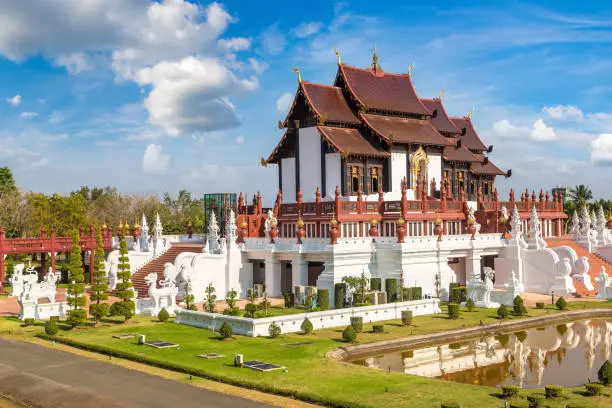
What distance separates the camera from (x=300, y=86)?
176ft

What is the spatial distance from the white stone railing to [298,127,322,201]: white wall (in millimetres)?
18275

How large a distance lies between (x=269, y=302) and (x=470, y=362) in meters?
15.7

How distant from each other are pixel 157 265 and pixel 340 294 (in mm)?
14298

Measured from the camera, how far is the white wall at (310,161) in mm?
53281

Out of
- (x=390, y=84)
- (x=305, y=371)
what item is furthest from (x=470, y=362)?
(x=390, y=84)

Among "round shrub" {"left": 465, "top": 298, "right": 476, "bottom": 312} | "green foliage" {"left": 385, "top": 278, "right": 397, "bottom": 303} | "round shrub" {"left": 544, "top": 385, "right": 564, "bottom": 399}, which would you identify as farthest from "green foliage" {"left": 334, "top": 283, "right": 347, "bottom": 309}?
"round shrub" {"left": 544, "top": 385, "right": 564, "bottom": 399}

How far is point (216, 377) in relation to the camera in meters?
22.6

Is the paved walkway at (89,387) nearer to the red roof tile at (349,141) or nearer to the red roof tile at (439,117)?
the red roof tile at (349,141)

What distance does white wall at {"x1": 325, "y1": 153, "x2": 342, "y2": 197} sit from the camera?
5234 centimetres

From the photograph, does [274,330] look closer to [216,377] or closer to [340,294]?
[216,377]

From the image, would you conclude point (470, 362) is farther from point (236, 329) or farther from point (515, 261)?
point (515, 261)

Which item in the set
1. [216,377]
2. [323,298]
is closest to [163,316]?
→ [323,298]

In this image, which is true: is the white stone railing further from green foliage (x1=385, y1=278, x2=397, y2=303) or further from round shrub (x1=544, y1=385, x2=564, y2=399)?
round shrub (x1=544, y1=385, x2=564, y2=399)

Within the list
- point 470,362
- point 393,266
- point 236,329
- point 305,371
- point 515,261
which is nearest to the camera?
point 305,371
